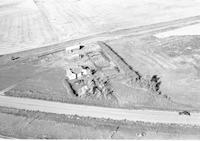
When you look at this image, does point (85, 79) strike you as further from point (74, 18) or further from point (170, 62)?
point (74, 18)

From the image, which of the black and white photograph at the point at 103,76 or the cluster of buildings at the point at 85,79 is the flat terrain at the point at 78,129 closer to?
the black and white photograph at the point at 103,76

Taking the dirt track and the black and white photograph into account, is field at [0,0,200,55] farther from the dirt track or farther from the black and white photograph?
the dirt track

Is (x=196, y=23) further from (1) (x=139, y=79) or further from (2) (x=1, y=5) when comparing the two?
(2) (x=1, y=5)

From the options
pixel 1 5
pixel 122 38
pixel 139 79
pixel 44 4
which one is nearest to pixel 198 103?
pixel 139 79

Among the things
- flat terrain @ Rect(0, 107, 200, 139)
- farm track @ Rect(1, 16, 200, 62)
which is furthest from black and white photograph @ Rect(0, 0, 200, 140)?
farm track @ Rect(1, 16, 200, 62)

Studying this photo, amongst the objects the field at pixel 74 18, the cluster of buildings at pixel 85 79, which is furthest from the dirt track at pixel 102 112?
the field at pixel 74 18
